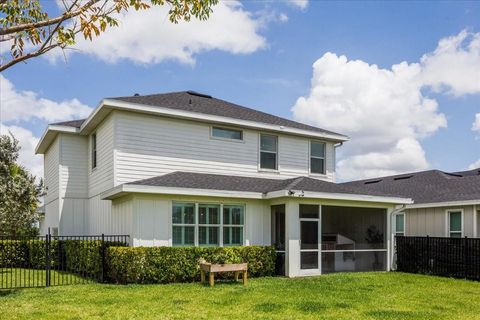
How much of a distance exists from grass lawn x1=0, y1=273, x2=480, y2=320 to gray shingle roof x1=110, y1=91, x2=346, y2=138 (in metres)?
6.96

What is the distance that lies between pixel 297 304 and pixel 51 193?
14.7 m

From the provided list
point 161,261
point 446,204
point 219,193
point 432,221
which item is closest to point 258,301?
point 161,261

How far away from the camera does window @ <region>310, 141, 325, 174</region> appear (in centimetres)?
1975

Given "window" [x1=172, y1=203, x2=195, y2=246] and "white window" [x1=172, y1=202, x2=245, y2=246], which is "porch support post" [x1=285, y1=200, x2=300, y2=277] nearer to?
"white window" [x1=172, y1=202, x2=245, y2=246]

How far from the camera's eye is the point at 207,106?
61.4ft

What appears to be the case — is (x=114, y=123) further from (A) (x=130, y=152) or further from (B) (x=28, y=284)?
(B) (x=28, y=284)

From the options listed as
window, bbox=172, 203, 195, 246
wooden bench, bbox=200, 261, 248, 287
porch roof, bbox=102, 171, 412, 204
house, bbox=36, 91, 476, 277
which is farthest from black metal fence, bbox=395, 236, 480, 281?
window, bbox=172, 203, 195, 246

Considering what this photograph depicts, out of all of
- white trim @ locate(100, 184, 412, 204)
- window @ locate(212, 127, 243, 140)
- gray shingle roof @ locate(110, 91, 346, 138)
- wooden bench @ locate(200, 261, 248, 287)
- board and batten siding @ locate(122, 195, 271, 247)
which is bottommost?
wooden bench @ locate(200, 261, 248, 287)

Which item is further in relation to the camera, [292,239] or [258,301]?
[292,239]

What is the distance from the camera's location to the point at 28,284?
13.1m

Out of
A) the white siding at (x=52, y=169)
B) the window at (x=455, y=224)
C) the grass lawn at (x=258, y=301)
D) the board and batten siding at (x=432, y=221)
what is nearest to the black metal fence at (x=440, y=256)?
the grass lawn at (x=258, y=301)

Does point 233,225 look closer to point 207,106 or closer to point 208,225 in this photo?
point 208,225

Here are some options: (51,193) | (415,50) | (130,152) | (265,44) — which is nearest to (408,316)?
(265,44)

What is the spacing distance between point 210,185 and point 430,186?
1311cm
